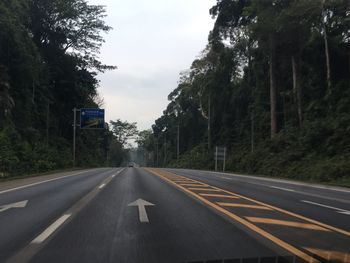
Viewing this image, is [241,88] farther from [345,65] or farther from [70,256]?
[70,256]

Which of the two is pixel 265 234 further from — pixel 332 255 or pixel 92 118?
pixel 92 118

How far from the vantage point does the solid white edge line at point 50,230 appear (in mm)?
8922

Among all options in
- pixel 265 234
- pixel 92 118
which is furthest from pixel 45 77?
pixel 265 234

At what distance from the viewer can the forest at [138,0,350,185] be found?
127 feet

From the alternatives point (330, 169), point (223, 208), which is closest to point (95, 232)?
point (223, 208)

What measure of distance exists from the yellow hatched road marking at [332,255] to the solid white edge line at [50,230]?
179 inches

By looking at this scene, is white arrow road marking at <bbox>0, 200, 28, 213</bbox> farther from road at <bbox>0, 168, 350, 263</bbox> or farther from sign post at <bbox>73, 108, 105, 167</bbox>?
sign post at <bbox>73, 108, 105, 167</bbox>

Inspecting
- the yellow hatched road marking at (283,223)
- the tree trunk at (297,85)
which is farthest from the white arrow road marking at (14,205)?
the tree trunk at (297,85)

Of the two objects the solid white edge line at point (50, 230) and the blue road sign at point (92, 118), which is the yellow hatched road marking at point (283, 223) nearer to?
the solid white edge line at point (50, 230)

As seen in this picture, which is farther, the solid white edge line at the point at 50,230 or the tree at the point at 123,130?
the tree at the point at 123,130

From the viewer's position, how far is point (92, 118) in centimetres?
6619

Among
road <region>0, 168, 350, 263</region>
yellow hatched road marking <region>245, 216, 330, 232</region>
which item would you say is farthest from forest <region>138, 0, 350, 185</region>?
yellow hatched road marking <region>245, 216, 330, 232</region>

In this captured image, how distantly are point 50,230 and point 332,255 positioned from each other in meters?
5.36

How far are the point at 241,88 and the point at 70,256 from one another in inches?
2534
